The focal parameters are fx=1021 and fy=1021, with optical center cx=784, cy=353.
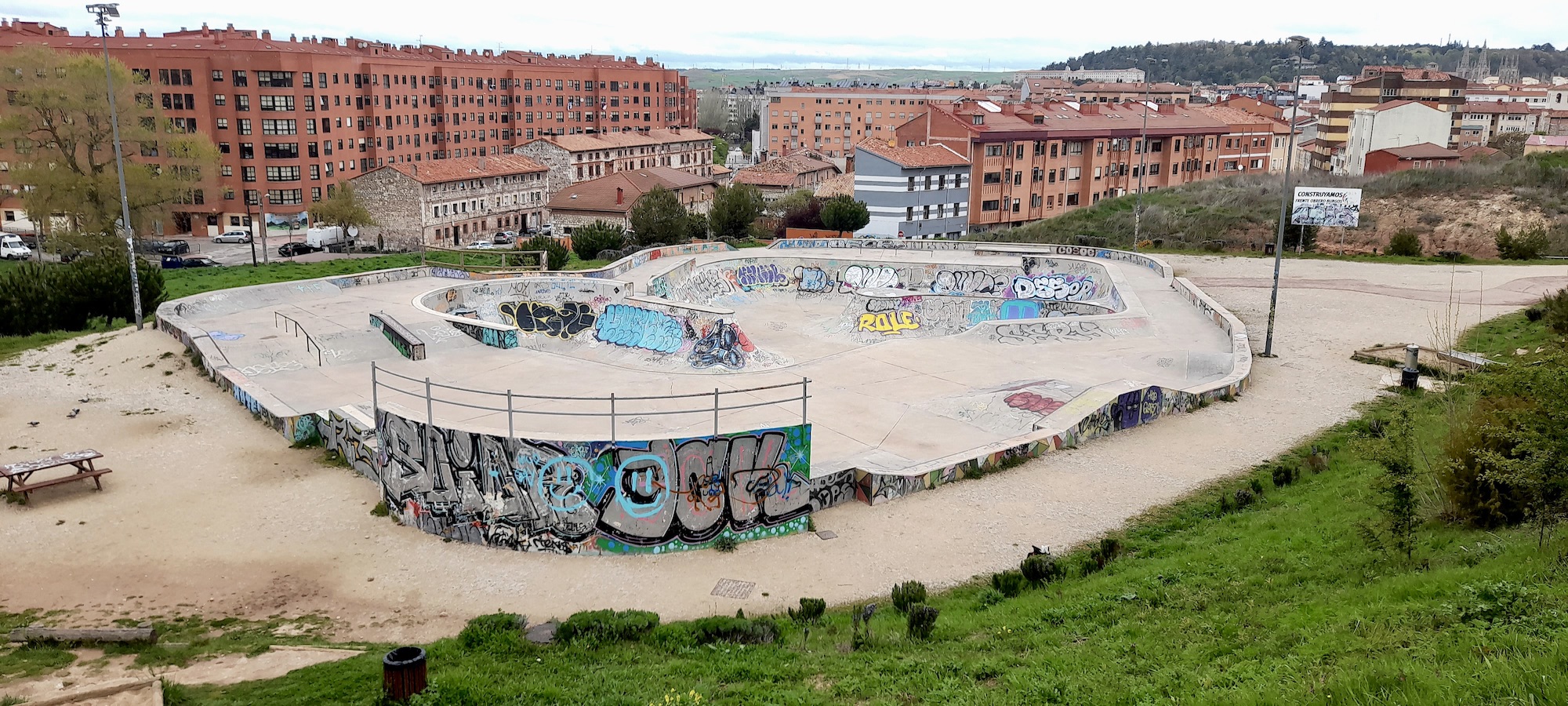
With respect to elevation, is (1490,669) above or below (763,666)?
above

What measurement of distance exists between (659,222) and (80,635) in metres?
48.6

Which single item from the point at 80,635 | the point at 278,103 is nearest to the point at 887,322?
the point at 80,635

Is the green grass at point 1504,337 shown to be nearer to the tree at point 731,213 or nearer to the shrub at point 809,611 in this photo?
the shrub at point 809,611

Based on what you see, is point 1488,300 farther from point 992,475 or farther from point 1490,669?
point 1490,669

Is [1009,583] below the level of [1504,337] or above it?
below

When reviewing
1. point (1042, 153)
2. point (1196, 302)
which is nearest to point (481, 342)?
point (1196, 302)

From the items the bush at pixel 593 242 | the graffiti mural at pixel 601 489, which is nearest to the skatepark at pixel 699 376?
the graffiti mural at pixel 601 489

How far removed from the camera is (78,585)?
15.3m

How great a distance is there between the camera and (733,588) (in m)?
15.4

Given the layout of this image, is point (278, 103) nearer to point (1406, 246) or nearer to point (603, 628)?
point (1406, 246)

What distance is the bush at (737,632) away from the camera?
1288 cm

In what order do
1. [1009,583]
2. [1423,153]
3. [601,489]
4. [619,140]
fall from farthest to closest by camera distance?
[619,140]
[1423,153]
[601,489]
[1009,583]

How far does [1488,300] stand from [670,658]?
37.4m

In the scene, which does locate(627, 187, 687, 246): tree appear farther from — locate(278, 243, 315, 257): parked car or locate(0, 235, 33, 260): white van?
locate(0, 235, 33, 260): white van
